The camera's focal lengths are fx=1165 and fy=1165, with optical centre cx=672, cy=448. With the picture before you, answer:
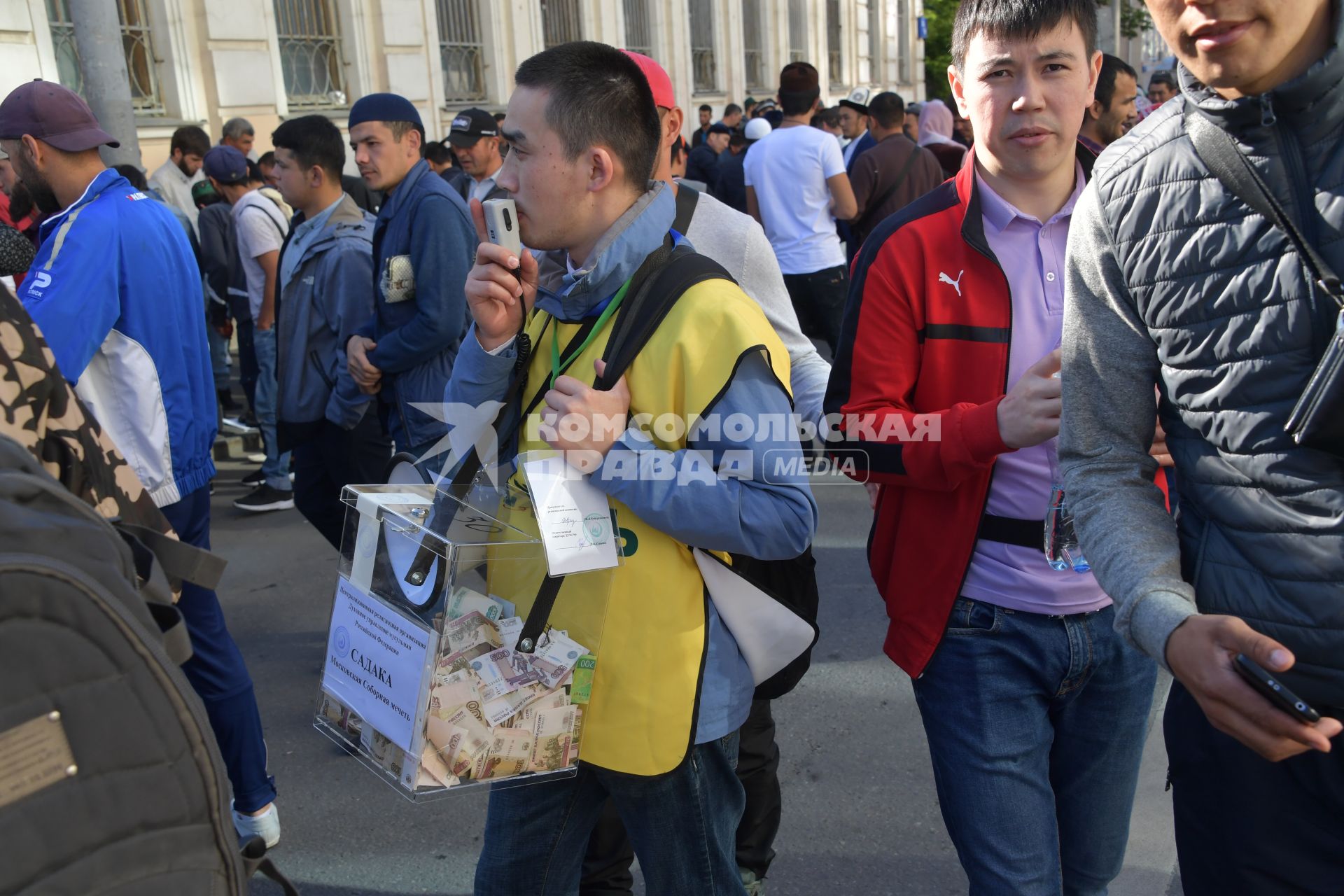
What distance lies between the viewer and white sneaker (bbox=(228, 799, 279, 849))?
338 cm

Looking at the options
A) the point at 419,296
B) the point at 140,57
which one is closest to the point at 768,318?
the point at 419,296

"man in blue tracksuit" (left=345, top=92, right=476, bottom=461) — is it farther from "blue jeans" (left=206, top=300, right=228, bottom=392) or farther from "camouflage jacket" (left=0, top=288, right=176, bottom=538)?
"blue jeans" (left=206, top=300, right=228, bottom=392)

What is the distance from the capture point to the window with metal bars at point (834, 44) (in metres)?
29.9

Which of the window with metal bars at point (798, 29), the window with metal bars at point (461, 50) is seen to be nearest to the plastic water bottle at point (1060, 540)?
the window with metal bars at point (461, 50)

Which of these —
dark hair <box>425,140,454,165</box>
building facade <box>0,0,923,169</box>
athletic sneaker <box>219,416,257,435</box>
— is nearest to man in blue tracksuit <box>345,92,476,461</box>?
athletic sneaker <box>219,416,257,435</box>

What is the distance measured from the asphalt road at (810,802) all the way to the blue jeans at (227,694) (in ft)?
0.72

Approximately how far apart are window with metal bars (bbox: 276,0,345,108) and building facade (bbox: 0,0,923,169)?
15 mm

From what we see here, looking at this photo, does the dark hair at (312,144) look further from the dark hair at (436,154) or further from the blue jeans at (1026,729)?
the dark hair at (436,154)

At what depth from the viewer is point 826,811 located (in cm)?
346

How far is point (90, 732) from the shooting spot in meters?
1.04

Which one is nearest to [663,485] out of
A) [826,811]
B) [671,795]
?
[671,795]

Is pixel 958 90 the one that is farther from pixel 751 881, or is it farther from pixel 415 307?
pixel 415 307

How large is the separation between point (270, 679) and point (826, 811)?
90.5 inches

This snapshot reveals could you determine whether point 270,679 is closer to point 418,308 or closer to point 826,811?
point 418,308
